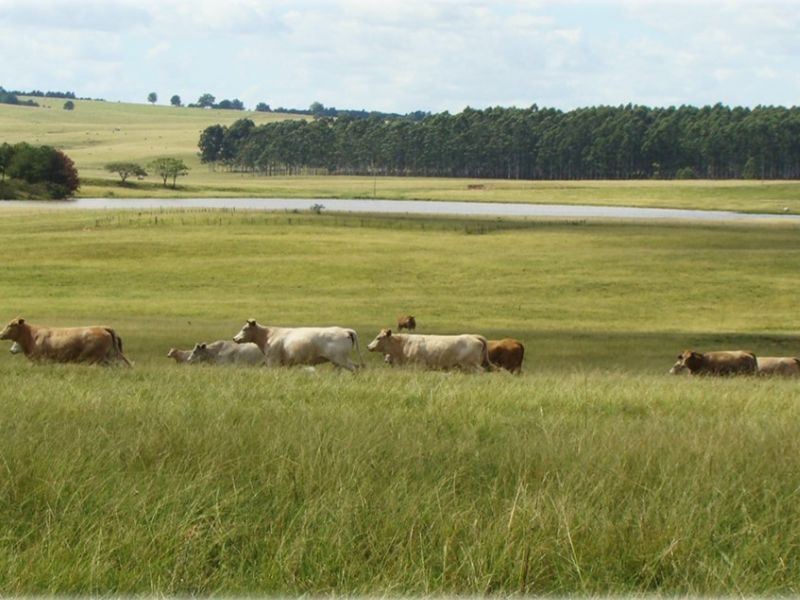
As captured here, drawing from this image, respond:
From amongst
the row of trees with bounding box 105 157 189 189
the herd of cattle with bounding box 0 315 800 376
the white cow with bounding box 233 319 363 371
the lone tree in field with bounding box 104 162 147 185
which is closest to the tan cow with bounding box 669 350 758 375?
the herd of cattle with bounding box 0 315 800 376

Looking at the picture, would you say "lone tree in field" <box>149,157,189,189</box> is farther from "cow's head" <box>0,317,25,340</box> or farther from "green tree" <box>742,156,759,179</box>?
"cow's head" <box>0,317,25,340</box>

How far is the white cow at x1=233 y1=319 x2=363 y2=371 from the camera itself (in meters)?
22.4

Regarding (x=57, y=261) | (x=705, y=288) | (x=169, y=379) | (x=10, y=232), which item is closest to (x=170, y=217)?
(x=10, y=232)

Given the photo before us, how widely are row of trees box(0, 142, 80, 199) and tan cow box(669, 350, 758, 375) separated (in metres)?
95.3

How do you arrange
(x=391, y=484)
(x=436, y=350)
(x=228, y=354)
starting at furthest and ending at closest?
(x=228, y=354)
(x=436, y=350)
(x=391, y=484)

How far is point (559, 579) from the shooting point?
21.5 feet

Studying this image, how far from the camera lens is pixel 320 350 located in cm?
2244

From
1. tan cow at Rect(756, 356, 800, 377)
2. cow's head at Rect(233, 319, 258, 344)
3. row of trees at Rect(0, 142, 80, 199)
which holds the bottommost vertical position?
row of trees at Rect(0, 142, 80, 199)

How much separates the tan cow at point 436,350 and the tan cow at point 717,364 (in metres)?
4.00

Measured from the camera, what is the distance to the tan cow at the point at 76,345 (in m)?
21.3

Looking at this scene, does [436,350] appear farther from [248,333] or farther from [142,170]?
[142,170]

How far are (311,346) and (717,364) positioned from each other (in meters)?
8.04

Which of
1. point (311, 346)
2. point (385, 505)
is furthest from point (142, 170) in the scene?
point (385, 505)

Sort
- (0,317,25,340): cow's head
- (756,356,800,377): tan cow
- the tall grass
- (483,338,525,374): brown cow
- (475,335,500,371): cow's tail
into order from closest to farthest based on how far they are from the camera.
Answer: the tall grass < (0,317,25,340): cow's head < (475,335,500,371): cow's tail < (483,338,525,374): brown cow < (756,356,800,377): tan cow
